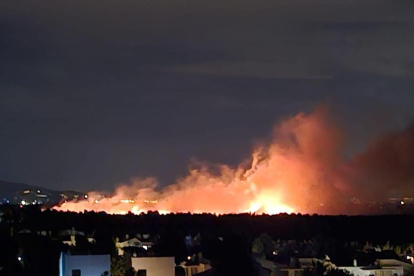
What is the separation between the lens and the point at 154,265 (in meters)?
29.9

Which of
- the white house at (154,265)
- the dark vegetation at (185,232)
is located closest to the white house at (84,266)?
the dark vegetation at (185,232)

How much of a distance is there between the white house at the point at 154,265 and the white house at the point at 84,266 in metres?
2.04

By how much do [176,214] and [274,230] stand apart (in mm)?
10931

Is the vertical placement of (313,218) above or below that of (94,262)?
above

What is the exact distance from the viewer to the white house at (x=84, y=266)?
27.2m

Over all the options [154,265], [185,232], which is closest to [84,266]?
[154,265]

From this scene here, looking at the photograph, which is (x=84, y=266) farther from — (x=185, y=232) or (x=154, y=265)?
(x=185, y=232)

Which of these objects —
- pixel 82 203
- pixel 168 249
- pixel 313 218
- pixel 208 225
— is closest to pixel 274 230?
pixel 208 225

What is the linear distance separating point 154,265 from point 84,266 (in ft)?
10.4

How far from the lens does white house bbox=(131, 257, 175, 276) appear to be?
1163 inches

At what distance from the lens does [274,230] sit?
5306 centimetres

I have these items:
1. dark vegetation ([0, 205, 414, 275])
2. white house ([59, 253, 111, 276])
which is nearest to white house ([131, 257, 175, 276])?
dark vegetation ([0, 205, 414, 275])

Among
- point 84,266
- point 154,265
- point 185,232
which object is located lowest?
point 84,266

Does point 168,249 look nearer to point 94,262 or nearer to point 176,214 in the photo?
point 94,262
